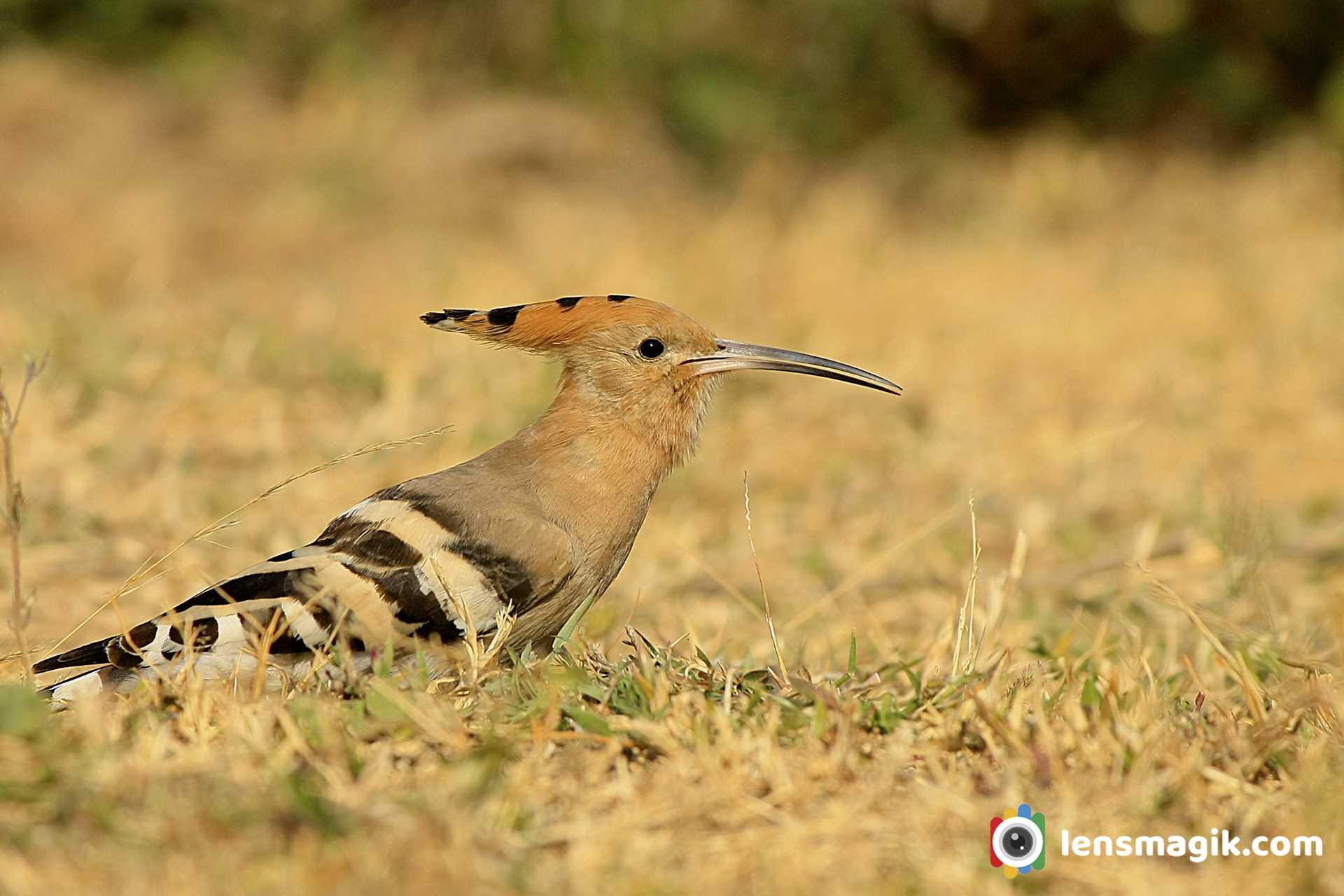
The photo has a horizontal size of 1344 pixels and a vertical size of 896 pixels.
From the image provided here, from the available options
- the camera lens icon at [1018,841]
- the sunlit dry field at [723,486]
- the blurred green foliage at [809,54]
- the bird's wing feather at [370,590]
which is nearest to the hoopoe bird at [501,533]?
the bird's wing feather at [370,590]

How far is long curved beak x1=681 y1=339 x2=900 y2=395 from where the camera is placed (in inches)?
102

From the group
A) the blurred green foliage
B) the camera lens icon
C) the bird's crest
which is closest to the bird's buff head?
the bird's crest

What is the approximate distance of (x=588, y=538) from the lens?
2312 millimetres

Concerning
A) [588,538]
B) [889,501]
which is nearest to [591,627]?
[588,538]

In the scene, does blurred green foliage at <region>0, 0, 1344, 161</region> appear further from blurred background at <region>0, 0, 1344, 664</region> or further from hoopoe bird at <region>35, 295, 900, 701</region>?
hoopoe bird at <region>35, 295, 900, 701</region>

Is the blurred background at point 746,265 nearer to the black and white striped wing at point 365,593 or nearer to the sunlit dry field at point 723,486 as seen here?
the sunlit dry field at point 723,486

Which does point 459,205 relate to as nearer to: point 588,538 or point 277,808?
point 588,538

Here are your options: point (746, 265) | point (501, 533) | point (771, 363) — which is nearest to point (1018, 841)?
point (501, 533)

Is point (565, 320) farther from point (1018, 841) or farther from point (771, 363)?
point (1018, 841)

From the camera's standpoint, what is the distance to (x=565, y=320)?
2.57 metres

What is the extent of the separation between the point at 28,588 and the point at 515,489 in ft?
3.80

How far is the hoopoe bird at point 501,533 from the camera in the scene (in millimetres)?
2092

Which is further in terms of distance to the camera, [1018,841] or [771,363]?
[771,363]

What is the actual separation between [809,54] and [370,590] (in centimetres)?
780
